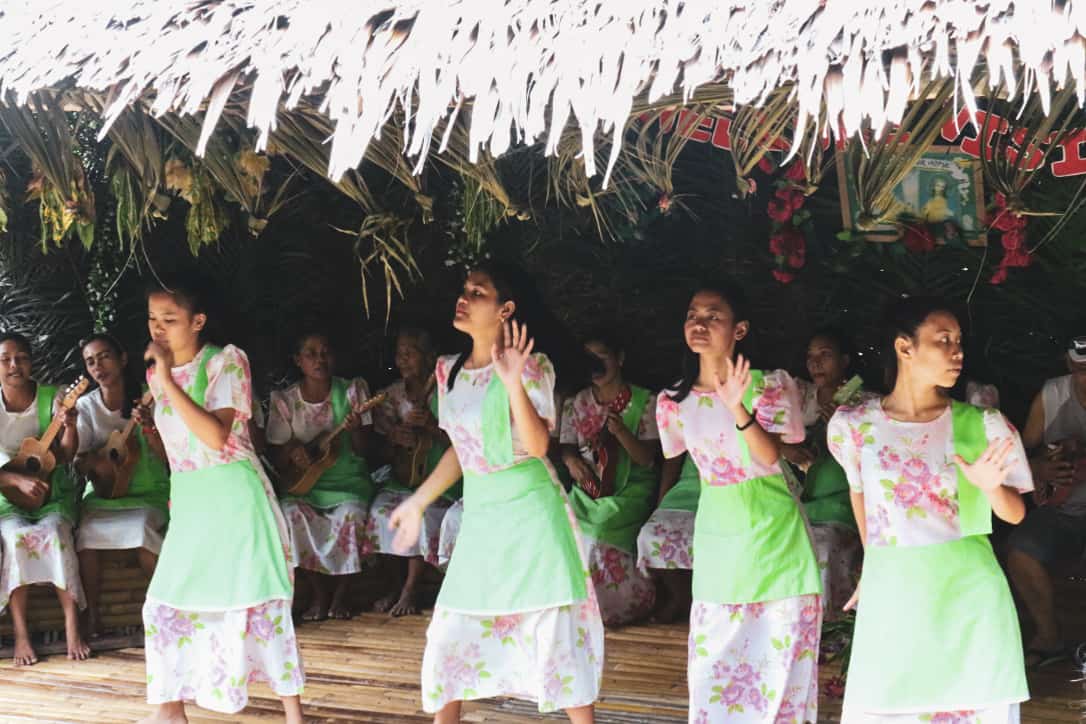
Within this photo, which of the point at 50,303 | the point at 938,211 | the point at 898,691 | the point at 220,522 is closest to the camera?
the point at 898,691

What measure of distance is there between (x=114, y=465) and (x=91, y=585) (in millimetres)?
536

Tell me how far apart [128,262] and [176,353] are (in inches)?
71.6

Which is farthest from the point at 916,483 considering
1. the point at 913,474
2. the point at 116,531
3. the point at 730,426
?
the point at 116,531

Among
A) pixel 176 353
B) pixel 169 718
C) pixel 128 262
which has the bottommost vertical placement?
pixel 169 718

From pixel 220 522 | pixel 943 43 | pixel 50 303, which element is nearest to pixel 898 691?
pixel 943 43

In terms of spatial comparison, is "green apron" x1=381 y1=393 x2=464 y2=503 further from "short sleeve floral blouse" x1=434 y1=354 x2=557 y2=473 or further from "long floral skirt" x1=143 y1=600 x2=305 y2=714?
"short sleeve floral blouse" x1=434 y1=354 x2=557 y2=473

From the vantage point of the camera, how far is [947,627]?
3.63 metres

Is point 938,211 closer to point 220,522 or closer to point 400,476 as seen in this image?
point 400,476

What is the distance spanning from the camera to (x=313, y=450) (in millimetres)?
6441

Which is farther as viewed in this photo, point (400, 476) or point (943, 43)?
point (400, 476)

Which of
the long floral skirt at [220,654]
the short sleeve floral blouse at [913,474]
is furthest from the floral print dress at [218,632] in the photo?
the short sleeve floral blouse at [913,474]

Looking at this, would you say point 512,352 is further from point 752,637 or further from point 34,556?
point 34,556

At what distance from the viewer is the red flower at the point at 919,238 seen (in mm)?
5902

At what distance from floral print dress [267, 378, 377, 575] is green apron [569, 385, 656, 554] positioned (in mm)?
1008
